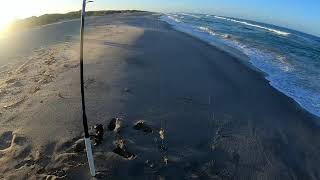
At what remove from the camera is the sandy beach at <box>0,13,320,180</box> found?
6527 mm

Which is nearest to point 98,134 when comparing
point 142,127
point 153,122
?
point 142,127

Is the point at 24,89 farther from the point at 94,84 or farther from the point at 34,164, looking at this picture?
the point at 34,164

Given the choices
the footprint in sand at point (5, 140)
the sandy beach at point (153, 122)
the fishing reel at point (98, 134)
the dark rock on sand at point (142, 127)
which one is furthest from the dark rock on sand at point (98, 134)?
the footprint in sand at point (5, 140)

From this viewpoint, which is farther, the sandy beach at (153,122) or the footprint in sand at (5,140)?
the footprint in sand at (5,140)

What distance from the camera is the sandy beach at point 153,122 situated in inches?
257

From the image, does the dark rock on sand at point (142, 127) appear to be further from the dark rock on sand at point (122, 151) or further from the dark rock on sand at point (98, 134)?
the dark rock on sand at point (122, 151)

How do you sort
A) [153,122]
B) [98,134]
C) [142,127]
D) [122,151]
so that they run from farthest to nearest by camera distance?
1. [153,122]
2. [142,127]
3. [98,134]
4. [122,151]

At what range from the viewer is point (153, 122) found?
802 centimetres

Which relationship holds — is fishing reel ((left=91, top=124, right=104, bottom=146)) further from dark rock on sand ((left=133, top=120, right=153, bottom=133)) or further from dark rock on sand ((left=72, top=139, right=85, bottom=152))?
dark rock on sand ((left=133, top=120, right=153, bottom=133))

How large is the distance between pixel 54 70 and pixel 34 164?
17.7ft

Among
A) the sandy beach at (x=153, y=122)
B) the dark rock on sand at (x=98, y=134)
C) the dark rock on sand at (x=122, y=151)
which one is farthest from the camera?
the dark rock on sand at (x=98, y=134)

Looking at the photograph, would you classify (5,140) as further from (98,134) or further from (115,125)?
(115,125)

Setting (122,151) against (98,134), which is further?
(98,134)

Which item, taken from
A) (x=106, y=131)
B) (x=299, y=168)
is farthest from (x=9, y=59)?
(x=299, y=168)
